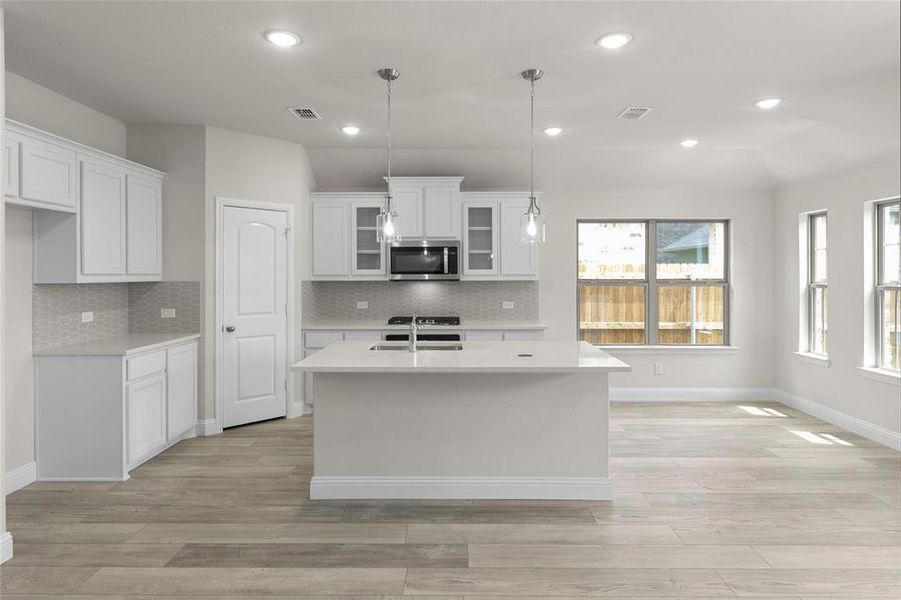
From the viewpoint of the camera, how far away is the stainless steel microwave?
5.91 meters

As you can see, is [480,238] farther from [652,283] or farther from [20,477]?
[20,477]

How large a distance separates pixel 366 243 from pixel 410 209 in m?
0.57

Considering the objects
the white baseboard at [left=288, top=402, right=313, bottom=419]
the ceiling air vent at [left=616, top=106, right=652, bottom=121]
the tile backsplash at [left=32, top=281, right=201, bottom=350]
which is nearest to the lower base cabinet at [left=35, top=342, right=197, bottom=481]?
the tile backsplash at [left=32, top=281, right=201, bottom=350]

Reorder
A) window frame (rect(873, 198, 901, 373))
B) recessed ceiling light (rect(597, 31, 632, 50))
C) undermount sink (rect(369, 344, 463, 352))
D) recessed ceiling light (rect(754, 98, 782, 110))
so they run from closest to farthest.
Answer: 1. recessed ceiling light (rect(597, 31, 632, 50))
2. undermount sink (rect(369, 344, 463, 352))
3. recessed ceiling light (rect(754, 98, 782, 110))
4. window frame (rect(873, 198, 901, 373))

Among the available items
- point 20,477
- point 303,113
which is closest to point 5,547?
point 20,477

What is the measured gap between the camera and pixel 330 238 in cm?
596

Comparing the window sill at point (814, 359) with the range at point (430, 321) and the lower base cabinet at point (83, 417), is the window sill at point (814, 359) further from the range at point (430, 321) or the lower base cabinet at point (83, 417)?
the lower base cabinet at point (83, 417)

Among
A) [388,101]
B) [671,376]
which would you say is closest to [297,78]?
[388,101]

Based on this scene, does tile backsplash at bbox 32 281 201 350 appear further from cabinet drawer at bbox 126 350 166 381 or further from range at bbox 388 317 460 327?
range at bbox 388 317 460 327

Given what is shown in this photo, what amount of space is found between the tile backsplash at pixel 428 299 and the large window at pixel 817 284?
2.69 meters

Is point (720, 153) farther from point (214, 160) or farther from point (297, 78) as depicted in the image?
point (214, 160)

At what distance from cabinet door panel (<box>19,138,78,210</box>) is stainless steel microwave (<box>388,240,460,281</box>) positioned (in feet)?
9.29

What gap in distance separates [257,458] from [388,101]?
270 cm

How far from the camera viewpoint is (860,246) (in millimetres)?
4918
